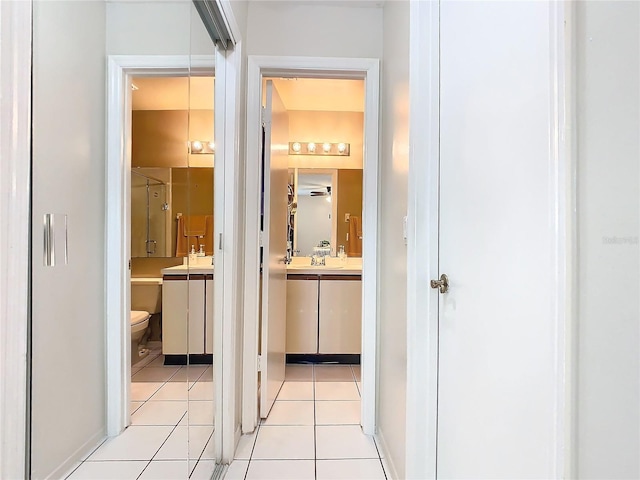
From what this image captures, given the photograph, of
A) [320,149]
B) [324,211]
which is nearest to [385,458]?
[324,211]

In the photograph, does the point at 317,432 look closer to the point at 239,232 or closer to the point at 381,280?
the point at 381,280

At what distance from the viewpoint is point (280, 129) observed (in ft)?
7.87

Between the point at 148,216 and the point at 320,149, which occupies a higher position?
the point at 320,149

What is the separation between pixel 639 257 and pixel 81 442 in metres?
1.17

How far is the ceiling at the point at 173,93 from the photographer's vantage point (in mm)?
1050

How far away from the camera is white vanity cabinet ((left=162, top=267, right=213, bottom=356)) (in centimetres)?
128

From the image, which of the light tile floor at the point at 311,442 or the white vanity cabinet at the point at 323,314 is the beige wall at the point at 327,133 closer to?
the white vanity cabinet at the point at 323,314

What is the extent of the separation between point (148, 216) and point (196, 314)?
1.95 ft

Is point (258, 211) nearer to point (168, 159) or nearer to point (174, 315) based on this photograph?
point (168, 159)

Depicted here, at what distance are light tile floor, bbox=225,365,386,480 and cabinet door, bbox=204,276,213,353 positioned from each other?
24.7 inches

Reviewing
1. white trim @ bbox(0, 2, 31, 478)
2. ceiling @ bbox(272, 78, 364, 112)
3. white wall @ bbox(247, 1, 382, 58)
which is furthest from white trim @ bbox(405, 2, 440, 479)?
ceiling @ bbox(272, 78, 364, 112)

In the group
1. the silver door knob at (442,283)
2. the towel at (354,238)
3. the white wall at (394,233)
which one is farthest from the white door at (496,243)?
the towel at (354,238)

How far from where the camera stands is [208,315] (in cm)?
166

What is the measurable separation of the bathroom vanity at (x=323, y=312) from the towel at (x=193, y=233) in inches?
54.0
